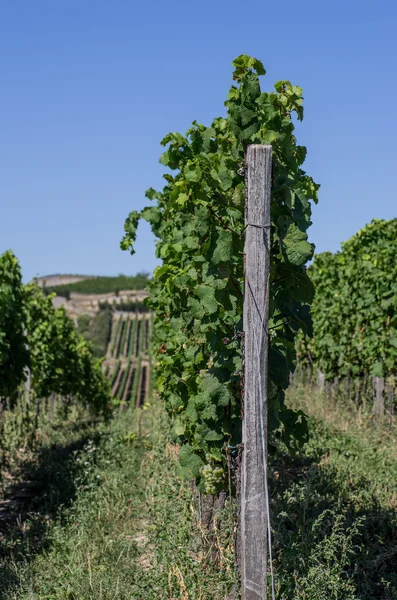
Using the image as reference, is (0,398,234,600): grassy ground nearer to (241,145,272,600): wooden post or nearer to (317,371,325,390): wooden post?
(241,145,272,600): wooden post

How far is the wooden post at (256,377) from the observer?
138 inches

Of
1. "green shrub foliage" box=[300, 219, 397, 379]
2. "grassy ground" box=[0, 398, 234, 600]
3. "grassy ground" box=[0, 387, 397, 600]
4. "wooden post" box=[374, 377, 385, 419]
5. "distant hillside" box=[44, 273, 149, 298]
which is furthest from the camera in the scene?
"distant hillside" box=[44, 273, 149, 298]

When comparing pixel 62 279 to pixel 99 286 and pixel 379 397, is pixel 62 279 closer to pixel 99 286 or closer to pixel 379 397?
pixel 99 286

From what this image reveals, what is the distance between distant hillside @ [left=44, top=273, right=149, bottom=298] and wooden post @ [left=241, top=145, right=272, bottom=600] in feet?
328

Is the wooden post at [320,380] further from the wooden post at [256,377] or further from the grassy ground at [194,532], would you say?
the wooden post at [256,377]

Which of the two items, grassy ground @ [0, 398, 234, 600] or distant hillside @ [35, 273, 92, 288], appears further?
distant hillside @ [35, 273, 92, 288]

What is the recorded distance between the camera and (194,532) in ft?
17.2

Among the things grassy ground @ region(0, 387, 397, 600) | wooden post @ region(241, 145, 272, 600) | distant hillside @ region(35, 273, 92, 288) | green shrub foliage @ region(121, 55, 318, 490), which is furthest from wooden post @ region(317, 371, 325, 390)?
distant hillside @ region(35, 273, 92, 288)

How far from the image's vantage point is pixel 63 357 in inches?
736

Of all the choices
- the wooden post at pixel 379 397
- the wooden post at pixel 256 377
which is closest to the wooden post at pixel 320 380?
the wooden post at pixel 379 397

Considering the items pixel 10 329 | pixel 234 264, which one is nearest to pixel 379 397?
pixel 10 329

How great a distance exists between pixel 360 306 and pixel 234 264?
7.12 metres

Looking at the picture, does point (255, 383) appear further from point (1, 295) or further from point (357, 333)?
point (357, 333)

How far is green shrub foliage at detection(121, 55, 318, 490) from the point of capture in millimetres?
3934
